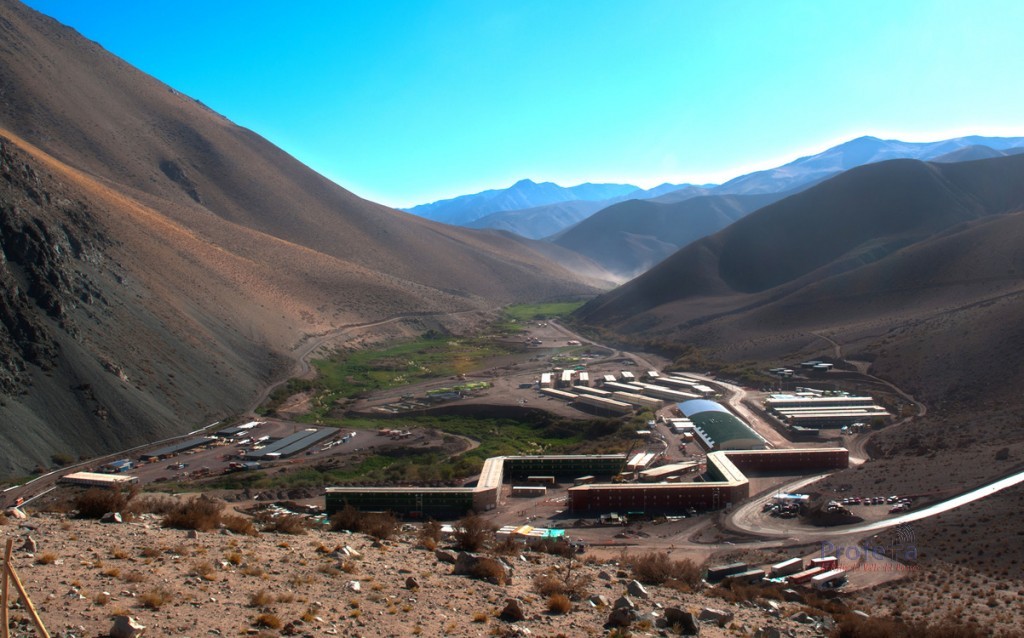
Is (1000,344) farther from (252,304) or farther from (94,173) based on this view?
(94,173)

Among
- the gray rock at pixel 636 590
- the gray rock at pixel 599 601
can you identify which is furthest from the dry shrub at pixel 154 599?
the gray rock at pixel 636 590

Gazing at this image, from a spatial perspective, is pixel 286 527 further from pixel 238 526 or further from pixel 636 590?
pixel 636 590

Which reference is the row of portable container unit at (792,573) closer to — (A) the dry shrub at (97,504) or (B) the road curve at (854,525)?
(B) the road curve at (854,525)

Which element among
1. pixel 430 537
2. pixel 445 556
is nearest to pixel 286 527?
pixel 430 537

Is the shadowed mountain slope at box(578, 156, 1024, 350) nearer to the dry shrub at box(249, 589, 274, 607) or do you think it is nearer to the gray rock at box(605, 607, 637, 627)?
the gray rock at box(605, 607, 637, 627)

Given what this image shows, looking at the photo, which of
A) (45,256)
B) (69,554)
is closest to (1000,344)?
(69,554)
